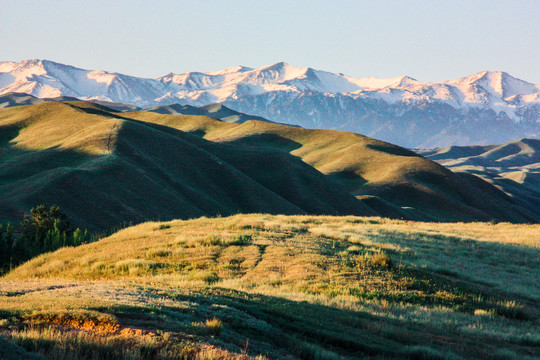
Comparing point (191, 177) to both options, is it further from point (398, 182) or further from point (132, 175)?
point (398, 182)

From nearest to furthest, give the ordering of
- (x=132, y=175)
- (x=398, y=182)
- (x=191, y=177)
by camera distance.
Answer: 1. (x=132, y=175)
2. (x=191, y=177)
3. (x=398, y=182)

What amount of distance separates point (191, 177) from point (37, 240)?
7113 cm

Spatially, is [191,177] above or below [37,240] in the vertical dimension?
below

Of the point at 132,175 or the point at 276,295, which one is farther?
the point at 132,175

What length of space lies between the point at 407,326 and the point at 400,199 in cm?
14339

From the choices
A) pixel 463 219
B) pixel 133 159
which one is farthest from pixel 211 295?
pixel 463 219

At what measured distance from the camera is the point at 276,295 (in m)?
18.1

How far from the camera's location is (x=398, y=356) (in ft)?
38.4

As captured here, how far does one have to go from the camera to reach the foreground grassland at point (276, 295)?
9734 mm

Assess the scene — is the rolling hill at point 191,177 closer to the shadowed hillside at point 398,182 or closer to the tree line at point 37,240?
the shadowed hillside at point 398,182

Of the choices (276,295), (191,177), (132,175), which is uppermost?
(276,295)

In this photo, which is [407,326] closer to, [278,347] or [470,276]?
[278,347]

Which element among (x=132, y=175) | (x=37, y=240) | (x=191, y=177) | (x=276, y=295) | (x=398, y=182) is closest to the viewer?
(x=276, y=295)

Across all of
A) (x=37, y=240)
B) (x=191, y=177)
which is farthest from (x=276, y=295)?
(x=191, y=177)
